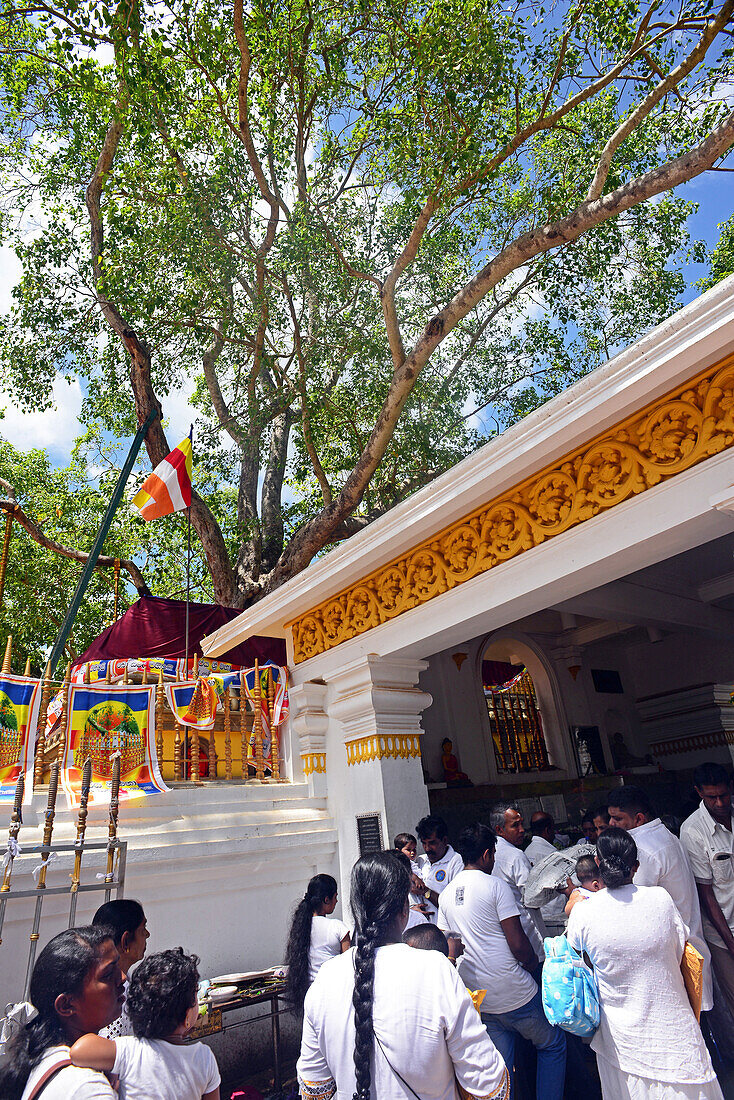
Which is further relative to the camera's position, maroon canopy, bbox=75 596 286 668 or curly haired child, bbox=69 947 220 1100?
maroon canopy, bbox=75 596 286 668

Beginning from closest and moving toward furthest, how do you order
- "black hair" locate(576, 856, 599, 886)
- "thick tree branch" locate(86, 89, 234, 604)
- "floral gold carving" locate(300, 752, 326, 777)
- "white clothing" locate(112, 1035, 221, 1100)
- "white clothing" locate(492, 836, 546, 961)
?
"white clothing" locate(112, 1035, 221, 1100) → "black hair" locate(576, 856, 599, 886) → "white clothing" locate(492, 836, 546, 961) → "floral gold carving" locate(300, 752, 326, 777) → "thick tree branch" locate(86, 89, 234, 604)

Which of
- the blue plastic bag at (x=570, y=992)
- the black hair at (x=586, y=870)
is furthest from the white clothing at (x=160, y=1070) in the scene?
the black hair at (x=586, y=870)

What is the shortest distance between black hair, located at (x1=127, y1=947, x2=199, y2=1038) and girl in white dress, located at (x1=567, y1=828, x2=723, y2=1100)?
135 centimetres

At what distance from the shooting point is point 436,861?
12.8 ft

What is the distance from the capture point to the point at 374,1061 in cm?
170

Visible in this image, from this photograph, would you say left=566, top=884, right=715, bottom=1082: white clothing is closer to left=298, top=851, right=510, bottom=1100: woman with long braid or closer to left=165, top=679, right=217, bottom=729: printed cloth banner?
left=298, top=851, right=510, bottom=1100: woman with long braid

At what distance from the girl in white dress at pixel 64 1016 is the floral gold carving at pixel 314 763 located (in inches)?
132

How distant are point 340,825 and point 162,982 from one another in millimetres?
3451

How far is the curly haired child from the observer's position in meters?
1.74

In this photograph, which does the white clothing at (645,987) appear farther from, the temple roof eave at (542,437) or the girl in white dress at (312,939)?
the temple roof eave at (542,437)

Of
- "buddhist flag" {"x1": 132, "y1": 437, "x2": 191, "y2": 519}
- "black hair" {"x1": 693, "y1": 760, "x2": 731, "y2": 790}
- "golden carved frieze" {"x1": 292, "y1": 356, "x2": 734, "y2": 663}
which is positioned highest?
"buddhist flag" {"x1": 132, "y1": 437, "x2": 191, "y2": 519}

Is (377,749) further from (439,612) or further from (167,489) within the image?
(167,489)

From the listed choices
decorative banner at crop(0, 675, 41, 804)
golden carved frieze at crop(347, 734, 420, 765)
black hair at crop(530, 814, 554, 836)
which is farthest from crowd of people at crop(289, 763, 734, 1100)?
decorative banner at crop(0, 675, 41, 804)

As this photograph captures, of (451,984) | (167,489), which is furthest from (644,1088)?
(167,489)
